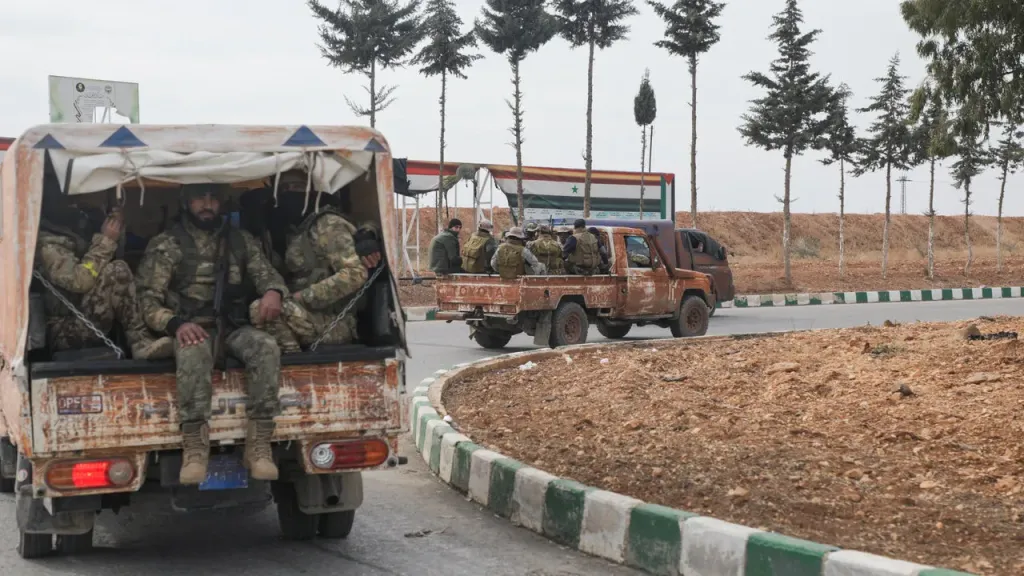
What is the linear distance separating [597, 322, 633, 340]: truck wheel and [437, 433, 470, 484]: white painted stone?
10.4 m

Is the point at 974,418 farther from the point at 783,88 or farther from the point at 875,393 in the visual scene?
the point at 783,88

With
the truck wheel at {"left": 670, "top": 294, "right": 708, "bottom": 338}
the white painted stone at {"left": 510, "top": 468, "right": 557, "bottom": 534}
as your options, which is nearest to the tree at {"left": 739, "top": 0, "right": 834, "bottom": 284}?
the truck wheel at {"left": 670, "top": 294, "right": 708, "bottom": 338}

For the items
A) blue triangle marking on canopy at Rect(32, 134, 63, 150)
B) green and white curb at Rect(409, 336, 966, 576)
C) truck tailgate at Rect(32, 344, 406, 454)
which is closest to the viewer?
green and white curb at Rect(409, 336, 966, 576)

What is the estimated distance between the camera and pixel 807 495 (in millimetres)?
6246

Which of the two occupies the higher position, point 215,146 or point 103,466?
point 215,146

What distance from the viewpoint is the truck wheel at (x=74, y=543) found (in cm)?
596

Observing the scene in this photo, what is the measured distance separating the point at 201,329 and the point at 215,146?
3.18 feet

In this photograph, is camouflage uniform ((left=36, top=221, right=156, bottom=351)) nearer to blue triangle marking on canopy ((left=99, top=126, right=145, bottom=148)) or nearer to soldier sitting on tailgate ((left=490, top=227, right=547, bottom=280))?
blue triangle marking on canopy ((left=99, top=126, right=145, bottom=148))

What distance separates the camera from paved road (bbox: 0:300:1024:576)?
577 cm

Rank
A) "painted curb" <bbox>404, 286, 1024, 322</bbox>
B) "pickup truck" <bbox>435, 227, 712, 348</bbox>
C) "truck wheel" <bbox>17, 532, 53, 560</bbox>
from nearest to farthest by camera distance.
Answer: "truck wheel" <bbox>17, 532, 53, 560</bbox> < "pickup truck" <bbox>435, 227, 712, 348</bbox> < "painted curb" <bbox>404, 286, 1024, 322</bbox>

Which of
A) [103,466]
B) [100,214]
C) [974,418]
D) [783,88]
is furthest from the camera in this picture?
[783,88]

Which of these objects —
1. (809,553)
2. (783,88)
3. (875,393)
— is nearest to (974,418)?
(875,393)

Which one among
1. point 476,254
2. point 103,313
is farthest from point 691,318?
point 103,313

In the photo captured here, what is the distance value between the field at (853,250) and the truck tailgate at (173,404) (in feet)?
96.9
